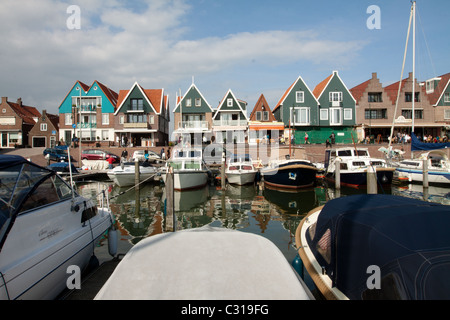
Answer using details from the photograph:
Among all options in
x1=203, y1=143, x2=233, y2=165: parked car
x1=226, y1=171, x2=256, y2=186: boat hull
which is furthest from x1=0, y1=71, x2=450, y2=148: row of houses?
x1=226, y1=171, x2=256, y2=186: boat hull

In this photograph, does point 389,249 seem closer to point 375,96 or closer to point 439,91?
point 375,96

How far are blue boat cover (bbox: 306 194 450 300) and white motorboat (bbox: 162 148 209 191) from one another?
54.4 ft

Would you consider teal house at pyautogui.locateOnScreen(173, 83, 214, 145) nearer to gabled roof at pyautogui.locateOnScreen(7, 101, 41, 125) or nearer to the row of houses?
the row of houses

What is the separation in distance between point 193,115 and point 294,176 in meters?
30.4

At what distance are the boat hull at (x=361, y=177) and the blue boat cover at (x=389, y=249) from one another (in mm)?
18784

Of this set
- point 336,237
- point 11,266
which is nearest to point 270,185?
point 336,237

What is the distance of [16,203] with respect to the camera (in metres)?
5.53

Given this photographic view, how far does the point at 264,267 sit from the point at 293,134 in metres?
45.2

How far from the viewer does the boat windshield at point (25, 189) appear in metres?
5.39

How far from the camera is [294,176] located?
2345cm

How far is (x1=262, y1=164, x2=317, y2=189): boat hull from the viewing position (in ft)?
76.4

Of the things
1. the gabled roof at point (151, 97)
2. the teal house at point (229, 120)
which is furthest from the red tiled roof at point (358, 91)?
the gabled roof at point (151, 97)

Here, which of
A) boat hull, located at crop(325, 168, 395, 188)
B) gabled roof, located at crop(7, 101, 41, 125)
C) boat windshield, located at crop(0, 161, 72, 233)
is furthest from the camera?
gabled roof, located at crop(7, 101, 41, 125)
